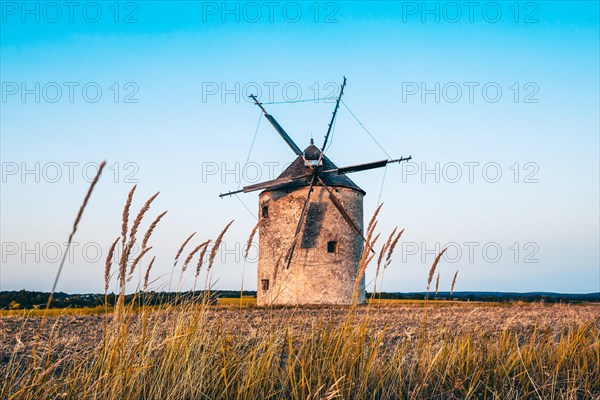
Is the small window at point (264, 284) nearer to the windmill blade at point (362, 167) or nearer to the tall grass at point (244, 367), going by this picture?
the windmill blade at point (362, 167)

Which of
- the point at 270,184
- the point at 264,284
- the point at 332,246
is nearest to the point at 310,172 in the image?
the point at 270,184

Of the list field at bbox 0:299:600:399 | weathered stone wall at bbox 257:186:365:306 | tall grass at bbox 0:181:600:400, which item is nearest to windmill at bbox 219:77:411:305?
weathered stone wall at bbox 257:186:365:306

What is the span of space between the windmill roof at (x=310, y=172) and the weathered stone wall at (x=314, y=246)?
0.22 metres

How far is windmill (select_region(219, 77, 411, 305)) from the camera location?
1825cm

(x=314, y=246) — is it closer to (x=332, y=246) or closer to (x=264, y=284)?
(x=332, y=246)

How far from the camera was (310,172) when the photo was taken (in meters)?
18.7

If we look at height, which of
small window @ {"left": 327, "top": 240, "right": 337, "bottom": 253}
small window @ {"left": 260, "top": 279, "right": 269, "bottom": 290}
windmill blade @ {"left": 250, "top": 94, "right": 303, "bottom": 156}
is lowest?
small window @ {"left": 260, "top": 279, "right": 269, "bottom": 290}

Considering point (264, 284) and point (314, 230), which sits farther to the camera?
point (264, 284)

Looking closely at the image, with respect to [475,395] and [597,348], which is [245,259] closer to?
[475,395]

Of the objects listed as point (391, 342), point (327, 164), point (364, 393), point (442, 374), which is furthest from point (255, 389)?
point (327, 164)

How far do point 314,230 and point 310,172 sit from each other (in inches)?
82.1

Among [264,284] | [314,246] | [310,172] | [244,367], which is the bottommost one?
[264,284]

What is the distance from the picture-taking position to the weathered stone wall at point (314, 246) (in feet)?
59.9

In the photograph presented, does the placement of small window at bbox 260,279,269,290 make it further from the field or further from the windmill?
the field
